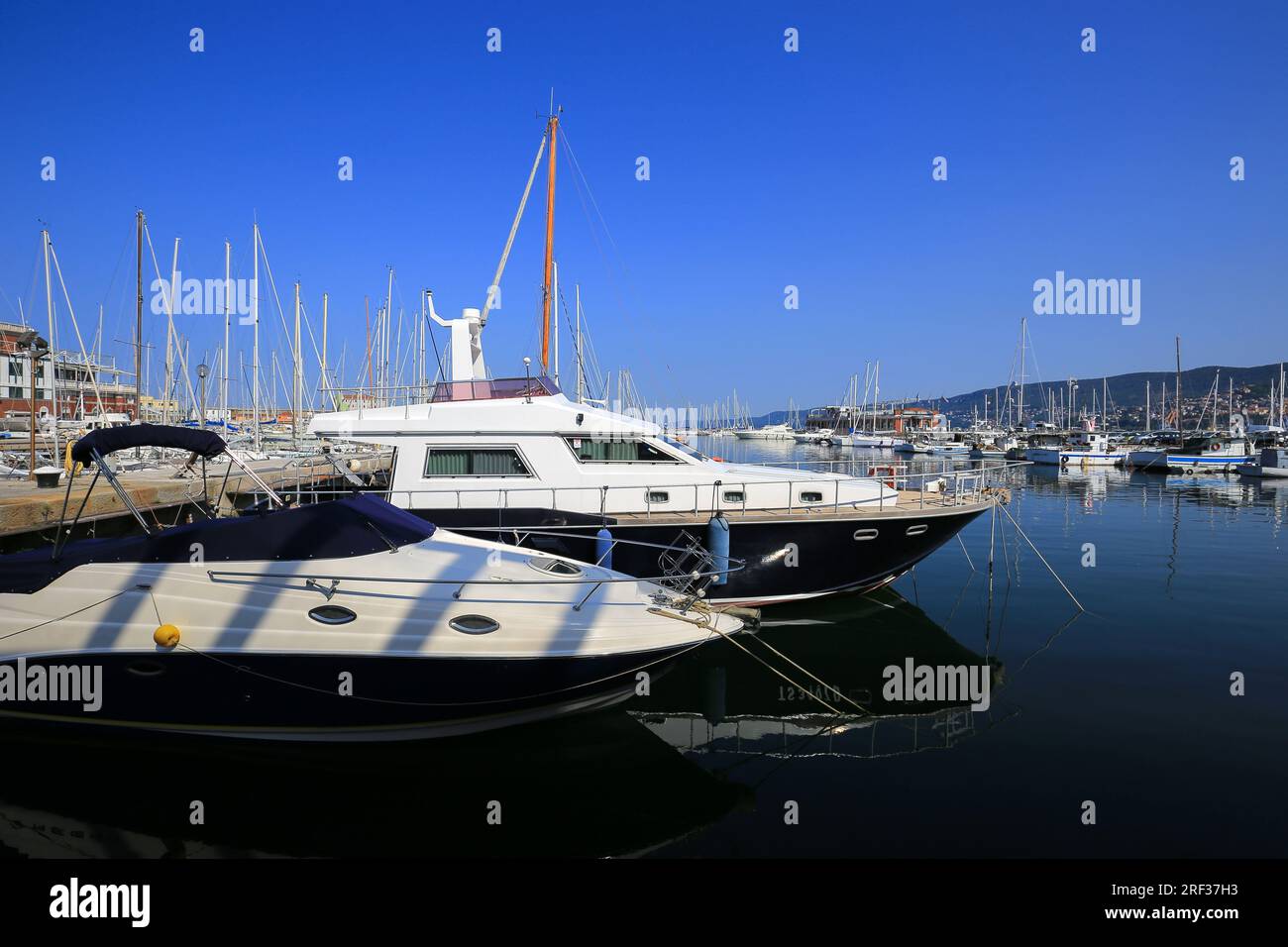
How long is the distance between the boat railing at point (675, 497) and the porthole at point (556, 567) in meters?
2.79

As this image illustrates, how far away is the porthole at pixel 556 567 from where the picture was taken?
A: 7340mm

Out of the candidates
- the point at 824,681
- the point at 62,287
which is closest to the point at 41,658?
the point at 824,681

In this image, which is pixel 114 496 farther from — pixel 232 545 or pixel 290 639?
pixel 290 639

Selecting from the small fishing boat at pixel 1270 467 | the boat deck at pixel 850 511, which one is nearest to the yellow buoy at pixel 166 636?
the boat deck at pixel 850 511

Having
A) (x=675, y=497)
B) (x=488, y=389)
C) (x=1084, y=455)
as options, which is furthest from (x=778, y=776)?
(x=1084, y=455)

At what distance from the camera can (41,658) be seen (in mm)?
6062

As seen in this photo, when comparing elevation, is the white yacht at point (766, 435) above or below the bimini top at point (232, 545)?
above

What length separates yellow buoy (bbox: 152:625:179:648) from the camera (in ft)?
→ 19.3

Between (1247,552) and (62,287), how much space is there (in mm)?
42174

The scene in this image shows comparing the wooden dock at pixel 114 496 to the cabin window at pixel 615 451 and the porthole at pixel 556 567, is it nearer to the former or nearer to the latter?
the cabin window at pixel 615 451

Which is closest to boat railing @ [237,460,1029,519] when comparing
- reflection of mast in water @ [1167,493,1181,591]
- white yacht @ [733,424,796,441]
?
reflection of mast in water @ [1167,493,1181,591]

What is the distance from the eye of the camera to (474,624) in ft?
20.7

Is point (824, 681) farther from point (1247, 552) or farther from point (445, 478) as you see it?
point (1247, 552)

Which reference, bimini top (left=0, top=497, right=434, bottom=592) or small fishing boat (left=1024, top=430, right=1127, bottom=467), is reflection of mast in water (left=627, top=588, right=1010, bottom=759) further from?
small fishing boat (left=1024, top=430, right=1127, bottom=467)
